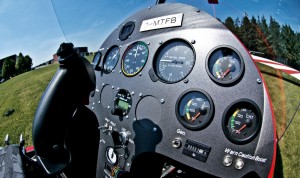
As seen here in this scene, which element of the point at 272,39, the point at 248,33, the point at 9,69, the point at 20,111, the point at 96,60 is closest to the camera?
the point at 272,39

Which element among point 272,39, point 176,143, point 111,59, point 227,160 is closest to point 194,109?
point 176,143

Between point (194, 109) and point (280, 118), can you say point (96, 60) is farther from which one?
point (280, 118)

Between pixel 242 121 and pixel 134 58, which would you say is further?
pixel 134 58

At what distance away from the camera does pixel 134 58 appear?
2039 millimetres

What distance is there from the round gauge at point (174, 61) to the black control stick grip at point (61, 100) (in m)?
0.58

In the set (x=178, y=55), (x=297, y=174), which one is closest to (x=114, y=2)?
(x=178, y=55)

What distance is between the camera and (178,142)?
5.18 feet

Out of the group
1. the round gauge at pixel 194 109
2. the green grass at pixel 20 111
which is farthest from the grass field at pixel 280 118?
the round gauge at pixel 194 109

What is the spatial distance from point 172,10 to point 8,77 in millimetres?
18311

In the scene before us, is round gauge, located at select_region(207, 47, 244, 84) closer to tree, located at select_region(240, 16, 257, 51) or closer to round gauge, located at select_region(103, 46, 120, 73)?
tree, located at select_region(240, 16, 257, 51)

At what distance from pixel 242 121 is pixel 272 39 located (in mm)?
481

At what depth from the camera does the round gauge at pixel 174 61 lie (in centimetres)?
172

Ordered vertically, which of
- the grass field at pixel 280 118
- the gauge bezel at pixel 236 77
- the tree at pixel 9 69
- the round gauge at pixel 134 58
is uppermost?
the tree at pixel 9 69

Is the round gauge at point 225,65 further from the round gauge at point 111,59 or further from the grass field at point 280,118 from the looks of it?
the round gauge at point 111,59
